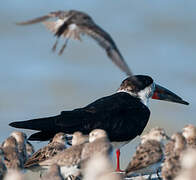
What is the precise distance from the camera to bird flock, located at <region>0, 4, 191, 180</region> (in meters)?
10.9

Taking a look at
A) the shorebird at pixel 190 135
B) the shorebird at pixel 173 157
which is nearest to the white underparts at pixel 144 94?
the shorebird at pixel 190 135

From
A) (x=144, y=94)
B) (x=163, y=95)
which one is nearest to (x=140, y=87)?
(x=144, y=94)

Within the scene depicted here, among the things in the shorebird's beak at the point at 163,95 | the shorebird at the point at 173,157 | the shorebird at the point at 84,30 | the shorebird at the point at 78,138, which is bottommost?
the shorebird's beak at the point at 163,95

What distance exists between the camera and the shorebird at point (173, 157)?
36.6 feet

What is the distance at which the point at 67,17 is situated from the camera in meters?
12.9

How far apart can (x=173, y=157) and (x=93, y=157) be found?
1102mm

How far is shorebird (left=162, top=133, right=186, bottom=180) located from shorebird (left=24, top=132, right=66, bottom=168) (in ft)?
5.85

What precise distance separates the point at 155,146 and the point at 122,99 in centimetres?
308

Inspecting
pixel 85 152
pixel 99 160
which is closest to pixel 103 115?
pixel 85 152

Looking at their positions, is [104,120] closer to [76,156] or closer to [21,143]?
[21,143]

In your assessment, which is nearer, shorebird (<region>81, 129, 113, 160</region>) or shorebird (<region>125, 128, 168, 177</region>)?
shorebird (<region>81, 129, 113, 160</region>)

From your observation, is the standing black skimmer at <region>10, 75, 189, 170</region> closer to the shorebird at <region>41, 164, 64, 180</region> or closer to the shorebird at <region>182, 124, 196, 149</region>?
the shorebird at <region>182, 124, 196, 149</region>

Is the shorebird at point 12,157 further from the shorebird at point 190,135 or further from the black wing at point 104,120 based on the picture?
the shorebird at point 190,135

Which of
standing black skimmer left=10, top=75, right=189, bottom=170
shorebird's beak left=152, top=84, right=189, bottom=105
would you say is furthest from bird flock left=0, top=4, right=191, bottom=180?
shorebird's beak left=152, top=84, right=189, bottom=105
